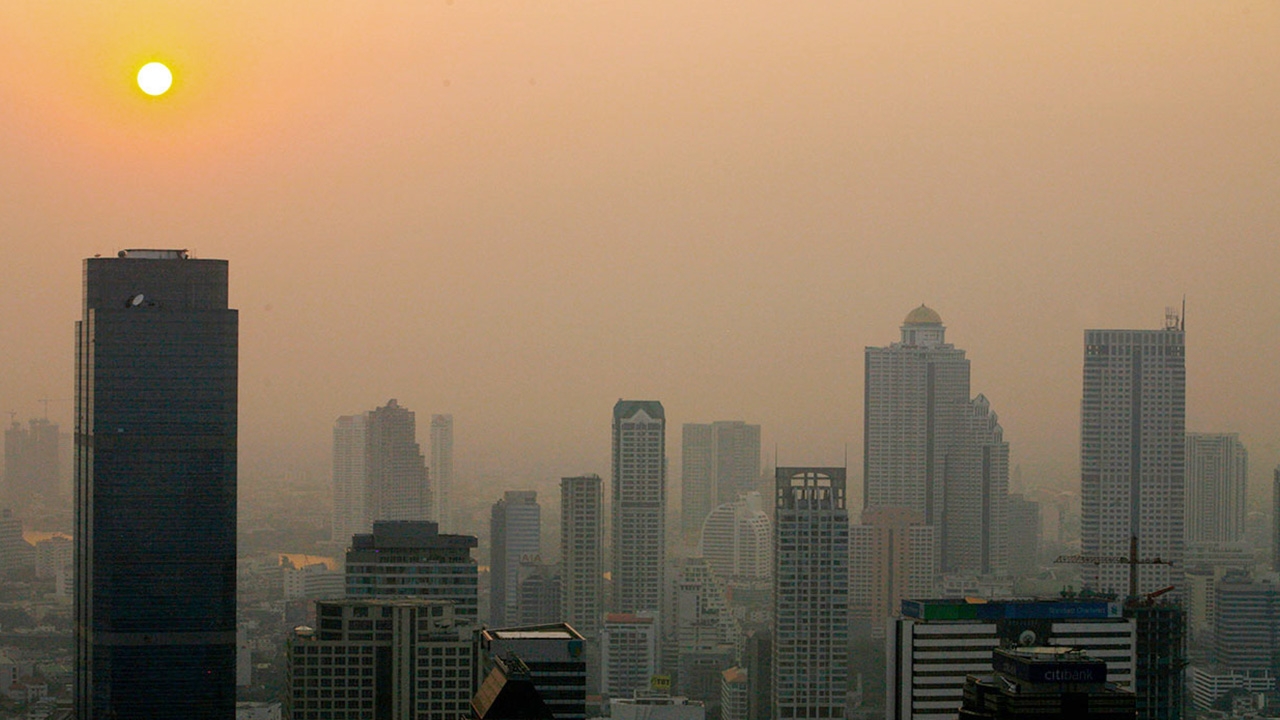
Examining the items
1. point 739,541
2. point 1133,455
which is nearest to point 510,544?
point 739,541

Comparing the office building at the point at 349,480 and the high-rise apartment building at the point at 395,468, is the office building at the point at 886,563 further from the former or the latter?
the office building at the point at 349,480

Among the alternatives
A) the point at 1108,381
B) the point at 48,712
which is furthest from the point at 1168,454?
the point at 48,712

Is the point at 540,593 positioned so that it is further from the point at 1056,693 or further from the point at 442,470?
the point at 1056,693

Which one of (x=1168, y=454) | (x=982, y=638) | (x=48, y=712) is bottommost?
(x=48, y=712)

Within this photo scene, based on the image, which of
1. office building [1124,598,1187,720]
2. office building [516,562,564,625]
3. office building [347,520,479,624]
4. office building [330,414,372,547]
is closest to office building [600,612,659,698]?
office building [516,562,564,625]

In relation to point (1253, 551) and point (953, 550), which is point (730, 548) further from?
point (1253, 551)

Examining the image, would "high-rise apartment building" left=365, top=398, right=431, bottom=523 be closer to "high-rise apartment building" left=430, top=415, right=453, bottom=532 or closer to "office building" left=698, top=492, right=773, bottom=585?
"high-rise apartment building" left=430, top=415, right=453, bottom=532
